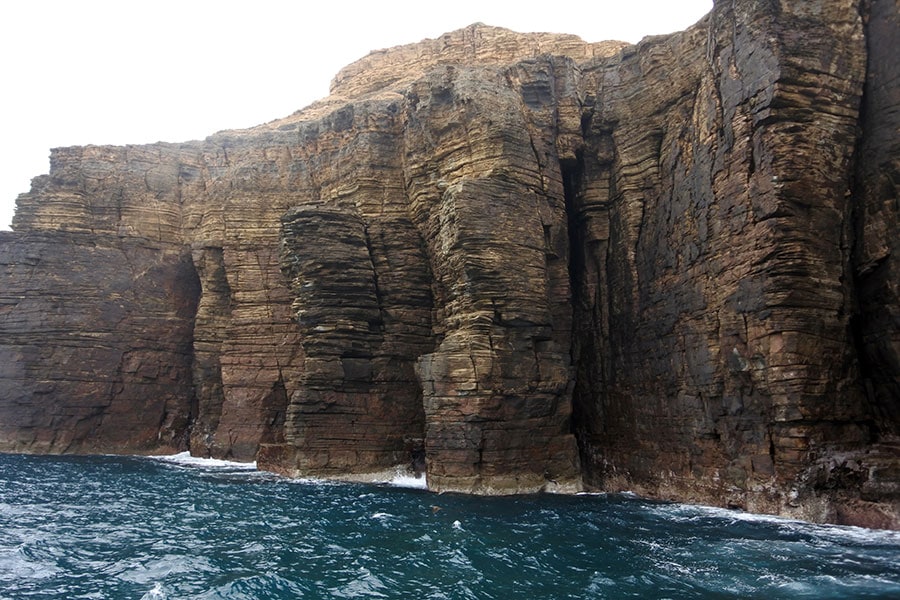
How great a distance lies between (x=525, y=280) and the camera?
25.5 meters

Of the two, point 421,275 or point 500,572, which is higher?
point 421,275

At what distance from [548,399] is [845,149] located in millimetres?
13446

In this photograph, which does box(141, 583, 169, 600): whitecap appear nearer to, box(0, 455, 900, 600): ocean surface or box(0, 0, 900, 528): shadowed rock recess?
box(0, 455, 900, 600): ocean surface

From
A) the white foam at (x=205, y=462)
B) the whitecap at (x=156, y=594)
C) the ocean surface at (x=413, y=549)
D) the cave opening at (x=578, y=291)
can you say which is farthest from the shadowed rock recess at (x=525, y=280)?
the whitecap at (x=156, y=594)

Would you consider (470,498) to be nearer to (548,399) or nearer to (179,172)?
(548,399)

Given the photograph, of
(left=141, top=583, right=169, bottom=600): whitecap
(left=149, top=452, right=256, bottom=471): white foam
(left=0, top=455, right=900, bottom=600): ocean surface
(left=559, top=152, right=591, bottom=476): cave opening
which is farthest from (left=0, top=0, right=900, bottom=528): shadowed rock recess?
(left=141, top=583, right=169, bottom=600): whitecap

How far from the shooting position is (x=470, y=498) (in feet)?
74.4

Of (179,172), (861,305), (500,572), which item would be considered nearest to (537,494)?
(500,572)

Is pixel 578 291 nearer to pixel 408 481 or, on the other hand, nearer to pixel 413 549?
pixel 408 481

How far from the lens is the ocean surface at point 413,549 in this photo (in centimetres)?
1218

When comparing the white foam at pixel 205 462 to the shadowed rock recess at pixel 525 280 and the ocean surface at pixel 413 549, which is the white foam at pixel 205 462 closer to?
the shadowed rock recess at pixel 525 280

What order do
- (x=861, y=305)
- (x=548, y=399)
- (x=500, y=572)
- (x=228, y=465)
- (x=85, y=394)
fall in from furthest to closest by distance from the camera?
(x=85, y=394) → (x=228, y=465) → (x=548, y=399) → (x=861, y=305) → (x=500, y=572)

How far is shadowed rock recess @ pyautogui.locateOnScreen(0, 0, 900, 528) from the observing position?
18781 millimetres

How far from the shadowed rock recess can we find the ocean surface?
294 cm
